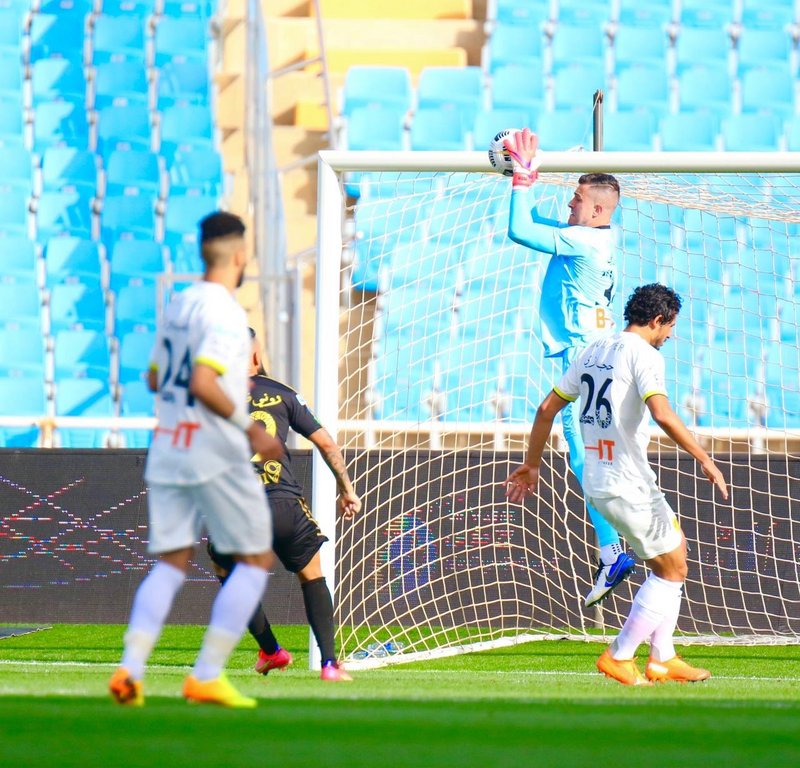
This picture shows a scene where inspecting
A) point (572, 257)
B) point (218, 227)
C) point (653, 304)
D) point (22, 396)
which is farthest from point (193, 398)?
point (22, 396)

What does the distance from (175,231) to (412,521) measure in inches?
294

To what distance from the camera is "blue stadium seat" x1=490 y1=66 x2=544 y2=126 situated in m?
16.4

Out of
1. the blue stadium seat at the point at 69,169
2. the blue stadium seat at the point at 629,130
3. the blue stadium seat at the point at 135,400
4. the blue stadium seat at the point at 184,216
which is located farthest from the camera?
the blue stadium seat at the point at 69,169

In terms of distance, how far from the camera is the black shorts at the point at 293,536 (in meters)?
6.53

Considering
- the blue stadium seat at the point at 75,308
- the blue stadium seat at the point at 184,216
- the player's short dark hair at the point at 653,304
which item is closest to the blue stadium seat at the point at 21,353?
the blue stadium seat at the point at 75,308

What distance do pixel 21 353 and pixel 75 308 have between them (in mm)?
860

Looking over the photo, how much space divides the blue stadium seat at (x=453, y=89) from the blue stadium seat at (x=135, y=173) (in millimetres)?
3292

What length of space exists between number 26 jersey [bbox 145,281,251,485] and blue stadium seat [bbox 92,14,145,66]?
13.8 meters

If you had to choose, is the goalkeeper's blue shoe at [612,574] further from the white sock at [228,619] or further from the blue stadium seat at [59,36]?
the blue stadium seat at [59,36]

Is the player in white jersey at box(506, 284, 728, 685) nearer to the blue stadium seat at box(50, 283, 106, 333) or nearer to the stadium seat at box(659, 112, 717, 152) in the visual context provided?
the blue stadium seat at box(50, 283, 106, 333)

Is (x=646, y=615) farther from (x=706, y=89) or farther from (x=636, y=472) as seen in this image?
(x=706, y=89)

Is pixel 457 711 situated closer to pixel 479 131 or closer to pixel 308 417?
pixel 308 417

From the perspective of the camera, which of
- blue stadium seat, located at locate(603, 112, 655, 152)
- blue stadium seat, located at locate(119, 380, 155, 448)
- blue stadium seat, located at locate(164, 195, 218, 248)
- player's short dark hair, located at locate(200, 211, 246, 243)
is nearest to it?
player's short dark hair, located at locate(200, 211, 246, 243)

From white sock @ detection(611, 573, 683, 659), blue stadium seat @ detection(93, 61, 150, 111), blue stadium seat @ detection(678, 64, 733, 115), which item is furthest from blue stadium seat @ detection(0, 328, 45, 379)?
white sock @ detection(611, 573, 683, 659)
